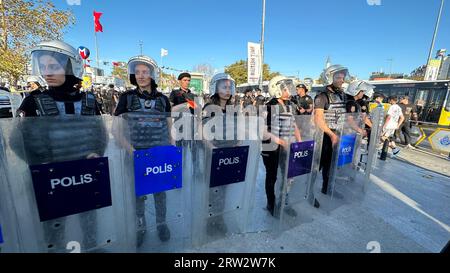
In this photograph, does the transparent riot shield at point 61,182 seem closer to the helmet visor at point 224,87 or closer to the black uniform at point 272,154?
the helmet visor at point 224,87

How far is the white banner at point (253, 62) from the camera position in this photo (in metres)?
12.4

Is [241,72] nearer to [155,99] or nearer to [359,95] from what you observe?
[359,95]

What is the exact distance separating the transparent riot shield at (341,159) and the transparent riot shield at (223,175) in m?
1.46

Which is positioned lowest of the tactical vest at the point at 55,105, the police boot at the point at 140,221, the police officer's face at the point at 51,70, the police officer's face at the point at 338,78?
the police boot at the point at 140,221

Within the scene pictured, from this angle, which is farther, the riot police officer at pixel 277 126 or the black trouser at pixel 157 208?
the riot police officer at pixel 277 126

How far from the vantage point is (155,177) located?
1799 millimetres

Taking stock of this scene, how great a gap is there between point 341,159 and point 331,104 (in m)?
0.87

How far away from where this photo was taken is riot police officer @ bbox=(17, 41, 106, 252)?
126cm

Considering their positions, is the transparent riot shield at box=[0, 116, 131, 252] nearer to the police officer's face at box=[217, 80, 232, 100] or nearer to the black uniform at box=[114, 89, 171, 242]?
the black uniform at box=[114, 89, 171, 242]

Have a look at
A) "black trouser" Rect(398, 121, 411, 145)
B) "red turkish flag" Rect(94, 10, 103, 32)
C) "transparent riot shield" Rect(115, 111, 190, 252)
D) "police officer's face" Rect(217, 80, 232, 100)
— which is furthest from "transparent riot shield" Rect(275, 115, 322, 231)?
"red turkish flag" Rect(94, 10, 103, 32)

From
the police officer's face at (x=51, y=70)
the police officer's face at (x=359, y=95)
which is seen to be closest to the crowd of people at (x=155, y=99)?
the police officer's face at (x=51, y=70)
